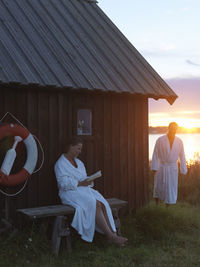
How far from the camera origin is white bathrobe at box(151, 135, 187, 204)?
9.03 meters

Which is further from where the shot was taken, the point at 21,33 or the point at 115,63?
the point at 115,63

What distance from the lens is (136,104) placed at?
8.67m

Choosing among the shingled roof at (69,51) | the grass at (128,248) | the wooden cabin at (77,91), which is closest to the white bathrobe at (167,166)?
the wooden cabin at (77,91)

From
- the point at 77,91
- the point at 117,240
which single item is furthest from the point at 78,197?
the point at 77,91

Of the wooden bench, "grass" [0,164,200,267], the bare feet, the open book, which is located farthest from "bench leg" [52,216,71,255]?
the open book

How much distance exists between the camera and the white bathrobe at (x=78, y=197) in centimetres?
650

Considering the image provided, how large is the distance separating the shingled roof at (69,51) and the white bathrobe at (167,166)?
38.7 inches

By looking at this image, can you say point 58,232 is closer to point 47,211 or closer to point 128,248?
point 47,211

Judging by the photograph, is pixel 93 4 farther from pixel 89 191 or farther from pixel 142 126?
pixel 89 191

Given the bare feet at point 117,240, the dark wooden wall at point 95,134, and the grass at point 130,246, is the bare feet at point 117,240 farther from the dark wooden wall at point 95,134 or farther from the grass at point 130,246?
the dark wooden wall at point 95,134

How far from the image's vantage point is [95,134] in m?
8.02

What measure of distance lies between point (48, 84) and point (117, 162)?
7.96 feet

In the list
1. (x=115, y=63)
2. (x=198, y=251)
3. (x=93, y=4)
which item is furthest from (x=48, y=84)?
(x=93, y=4)

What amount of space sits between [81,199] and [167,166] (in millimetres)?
3032
